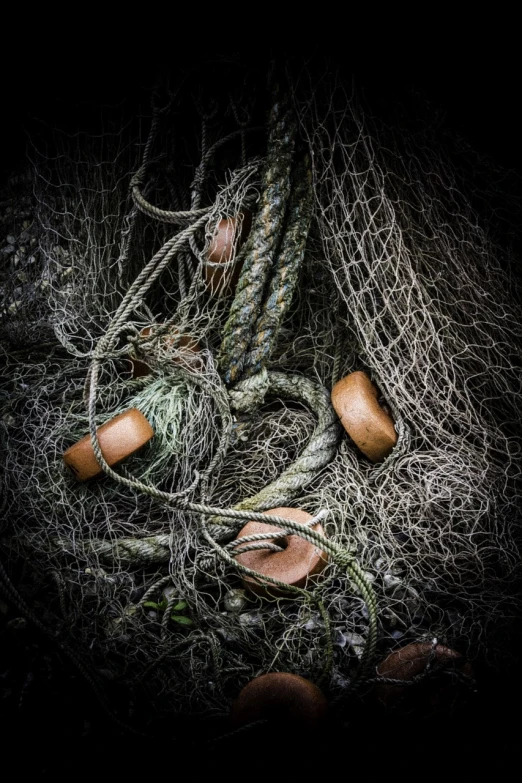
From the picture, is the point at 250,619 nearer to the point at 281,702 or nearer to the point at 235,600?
the point at 235,600

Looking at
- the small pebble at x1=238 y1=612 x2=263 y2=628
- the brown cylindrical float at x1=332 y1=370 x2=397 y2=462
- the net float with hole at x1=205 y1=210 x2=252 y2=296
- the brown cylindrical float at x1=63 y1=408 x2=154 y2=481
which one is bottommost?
the small pebble at x1=238 y1=612 x2=263 y2=628

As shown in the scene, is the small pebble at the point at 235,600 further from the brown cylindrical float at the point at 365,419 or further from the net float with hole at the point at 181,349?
the net float with hole at the point at 181,349

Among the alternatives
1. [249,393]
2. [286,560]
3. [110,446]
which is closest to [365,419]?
[249,393]

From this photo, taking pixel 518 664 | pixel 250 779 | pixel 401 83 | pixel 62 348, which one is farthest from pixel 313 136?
pixel 250 779

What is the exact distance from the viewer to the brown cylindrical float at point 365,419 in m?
2.38

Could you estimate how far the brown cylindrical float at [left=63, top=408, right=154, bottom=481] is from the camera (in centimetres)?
231

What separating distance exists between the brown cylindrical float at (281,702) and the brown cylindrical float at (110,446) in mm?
1076

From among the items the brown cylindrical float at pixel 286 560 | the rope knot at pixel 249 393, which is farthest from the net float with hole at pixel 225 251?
the brown cylindrical float at pixel 286 560

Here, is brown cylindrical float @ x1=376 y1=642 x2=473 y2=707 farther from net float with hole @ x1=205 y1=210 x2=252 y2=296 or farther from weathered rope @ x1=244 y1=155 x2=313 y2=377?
net float with hole @ x1=205 y1=210 x2=252 y2=296

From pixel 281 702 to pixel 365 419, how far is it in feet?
3.89

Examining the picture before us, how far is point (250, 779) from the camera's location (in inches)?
67.2

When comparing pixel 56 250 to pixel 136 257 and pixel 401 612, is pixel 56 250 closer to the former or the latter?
pixel 136 257

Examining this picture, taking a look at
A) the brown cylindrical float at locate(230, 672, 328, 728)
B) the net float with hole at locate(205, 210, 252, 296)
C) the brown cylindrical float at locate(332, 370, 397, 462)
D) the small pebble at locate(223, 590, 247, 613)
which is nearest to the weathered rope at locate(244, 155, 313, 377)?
the net float with hole at locate(205, 210, 252, 296)

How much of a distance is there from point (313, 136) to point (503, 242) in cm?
98
